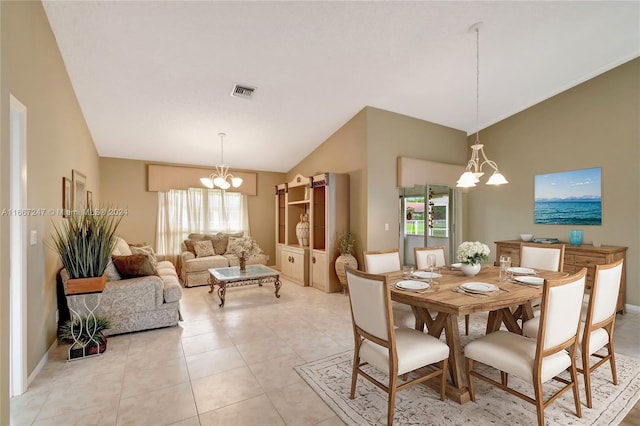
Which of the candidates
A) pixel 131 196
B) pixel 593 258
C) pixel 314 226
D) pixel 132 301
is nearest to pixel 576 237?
pixel 593 258

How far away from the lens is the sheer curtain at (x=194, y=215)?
633cm

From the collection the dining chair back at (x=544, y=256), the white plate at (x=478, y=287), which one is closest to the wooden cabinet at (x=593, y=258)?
the dining chair back at (x=544, y=256)

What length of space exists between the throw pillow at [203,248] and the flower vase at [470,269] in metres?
4.97

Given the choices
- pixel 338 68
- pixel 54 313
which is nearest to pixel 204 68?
pixel 338 68

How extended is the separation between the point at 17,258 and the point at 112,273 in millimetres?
1307

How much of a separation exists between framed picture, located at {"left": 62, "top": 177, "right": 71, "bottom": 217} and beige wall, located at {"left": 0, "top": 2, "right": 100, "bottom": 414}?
0.27 feet

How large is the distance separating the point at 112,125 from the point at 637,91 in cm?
756

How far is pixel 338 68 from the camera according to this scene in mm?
3711

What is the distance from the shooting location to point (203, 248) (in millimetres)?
6180

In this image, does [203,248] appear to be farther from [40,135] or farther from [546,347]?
[546,347]

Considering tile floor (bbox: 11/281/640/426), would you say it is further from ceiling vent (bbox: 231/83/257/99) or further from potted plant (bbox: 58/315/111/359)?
ceiling vent (bbox: 231/83/257/99)

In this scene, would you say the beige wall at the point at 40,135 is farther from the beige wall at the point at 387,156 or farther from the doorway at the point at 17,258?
the beige wall at the point at 387,156

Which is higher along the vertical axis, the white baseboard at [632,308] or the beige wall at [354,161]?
the beige wall at [354,161]

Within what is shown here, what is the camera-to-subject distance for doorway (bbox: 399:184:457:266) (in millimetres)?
5320
